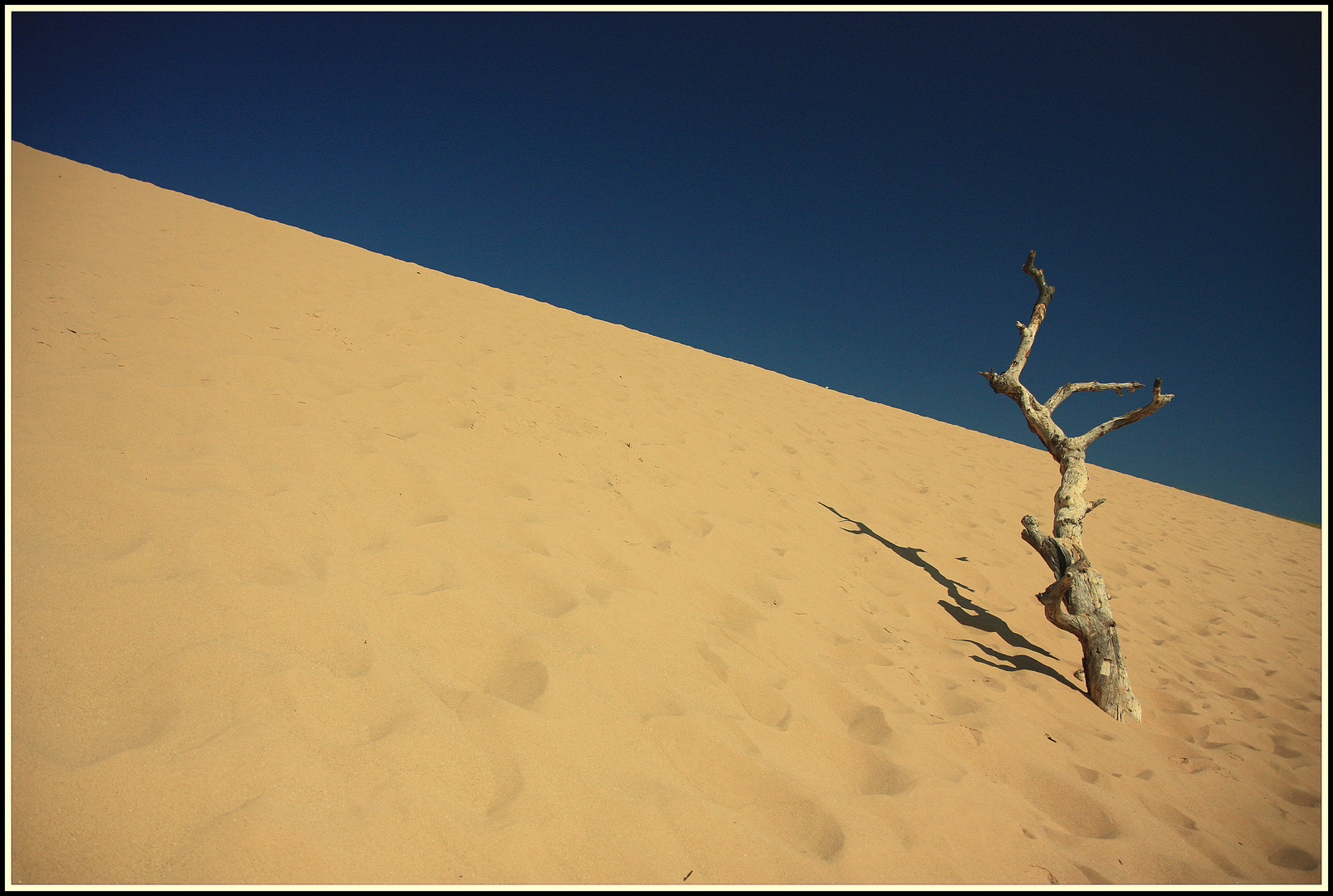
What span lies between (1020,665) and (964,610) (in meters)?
0.57

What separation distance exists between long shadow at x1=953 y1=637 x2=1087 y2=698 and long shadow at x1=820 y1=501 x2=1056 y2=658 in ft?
0.57

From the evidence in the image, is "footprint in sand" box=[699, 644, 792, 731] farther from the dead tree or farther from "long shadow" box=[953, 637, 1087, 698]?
the dead tree

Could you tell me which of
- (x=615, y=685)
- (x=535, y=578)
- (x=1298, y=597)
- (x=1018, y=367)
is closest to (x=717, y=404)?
(x=1018, y=367)

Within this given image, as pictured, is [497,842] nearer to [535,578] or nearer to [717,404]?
[535,578]

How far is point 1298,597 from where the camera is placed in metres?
6.10

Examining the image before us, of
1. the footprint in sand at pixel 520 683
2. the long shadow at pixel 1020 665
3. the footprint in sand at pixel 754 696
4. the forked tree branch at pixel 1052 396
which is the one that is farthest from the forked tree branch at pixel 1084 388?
the footprint in sand at pixel 520 683

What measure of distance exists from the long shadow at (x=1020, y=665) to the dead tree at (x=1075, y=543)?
12 centimetres

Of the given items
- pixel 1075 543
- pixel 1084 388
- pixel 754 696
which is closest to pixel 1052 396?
pixel 1084 388

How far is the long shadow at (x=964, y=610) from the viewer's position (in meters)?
3.37

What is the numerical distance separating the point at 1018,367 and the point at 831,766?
4.08 m

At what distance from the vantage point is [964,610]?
11.8 feet

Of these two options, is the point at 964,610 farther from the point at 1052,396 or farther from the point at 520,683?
the point at 520,683

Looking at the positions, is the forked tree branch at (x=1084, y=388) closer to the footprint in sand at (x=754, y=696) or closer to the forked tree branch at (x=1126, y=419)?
the forked tree branch at (x=1126, y=419)

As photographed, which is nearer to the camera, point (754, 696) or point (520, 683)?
point (520, 683)
